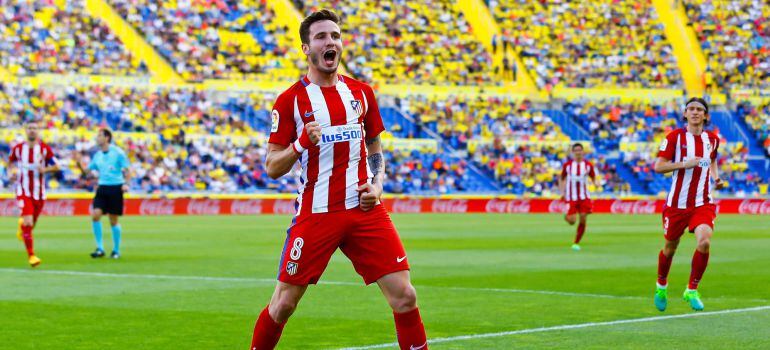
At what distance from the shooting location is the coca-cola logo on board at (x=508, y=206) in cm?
5034

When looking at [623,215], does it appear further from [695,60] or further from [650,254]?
[650,254]

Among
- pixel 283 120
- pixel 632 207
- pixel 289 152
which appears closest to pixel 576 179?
pixel 283 120

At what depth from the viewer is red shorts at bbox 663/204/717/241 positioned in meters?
13.2

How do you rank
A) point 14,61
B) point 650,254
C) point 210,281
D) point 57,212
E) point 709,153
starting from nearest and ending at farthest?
point 709,153 < point 210,281 < point 650,254 < point 57,212 < point 14,61

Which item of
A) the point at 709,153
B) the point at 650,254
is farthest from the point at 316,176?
the point at 650,254

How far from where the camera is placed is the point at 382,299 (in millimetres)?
14211

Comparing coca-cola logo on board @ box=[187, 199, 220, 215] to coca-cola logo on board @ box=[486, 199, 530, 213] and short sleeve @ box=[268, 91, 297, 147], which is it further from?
short sleeve @ box=[268, 91, 297, 147]

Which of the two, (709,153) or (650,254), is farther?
(650,254)

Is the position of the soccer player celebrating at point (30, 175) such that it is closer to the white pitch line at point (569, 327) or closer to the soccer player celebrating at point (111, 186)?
the soccer player celebrating at point (111, 186)

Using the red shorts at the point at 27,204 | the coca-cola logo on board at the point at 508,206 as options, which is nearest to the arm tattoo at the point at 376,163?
the red shorts at the point at 27,204

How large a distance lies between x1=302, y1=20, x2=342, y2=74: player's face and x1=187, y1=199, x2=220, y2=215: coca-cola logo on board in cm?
3899

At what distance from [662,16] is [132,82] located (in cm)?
2717

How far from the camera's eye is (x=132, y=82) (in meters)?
50.1

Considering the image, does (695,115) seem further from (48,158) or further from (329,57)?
(48,158)
